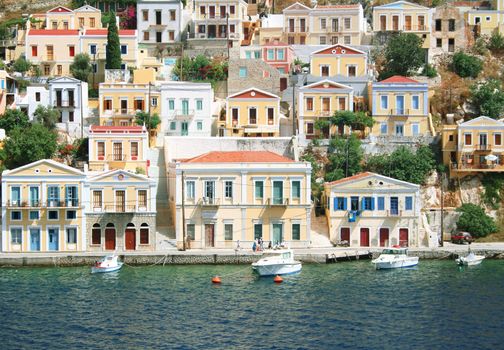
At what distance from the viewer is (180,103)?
8975 cm

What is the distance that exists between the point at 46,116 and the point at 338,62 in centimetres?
2353

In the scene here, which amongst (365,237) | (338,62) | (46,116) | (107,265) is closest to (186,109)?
(46,116)

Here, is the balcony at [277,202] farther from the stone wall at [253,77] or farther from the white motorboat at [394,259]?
the stone wall at [253,77]

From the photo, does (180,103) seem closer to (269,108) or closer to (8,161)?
(269,108)

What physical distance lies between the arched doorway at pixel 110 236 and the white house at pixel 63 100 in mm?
16685

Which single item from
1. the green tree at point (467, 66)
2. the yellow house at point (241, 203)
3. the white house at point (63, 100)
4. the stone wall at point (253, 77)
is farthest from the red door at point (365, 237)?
the green tree at point (467, 66)

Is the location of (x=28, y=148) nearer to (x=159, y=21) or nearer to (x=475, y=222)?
(x=159, y=21)

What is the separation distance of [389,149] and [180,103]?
52.8ft

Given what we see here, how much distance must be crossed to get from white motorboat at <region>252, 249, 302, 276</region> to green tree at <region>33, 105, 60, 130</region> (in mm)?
24849

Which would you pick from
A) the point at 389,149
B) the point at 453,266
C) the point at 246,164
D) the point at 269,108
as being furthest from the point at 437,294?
the point at 269,108

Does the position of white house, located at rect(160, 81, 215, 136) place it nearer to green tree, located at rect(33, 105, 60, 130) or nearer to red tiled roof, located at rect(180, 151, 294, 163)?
green tree, located at rect(33, 105, 60, 130)

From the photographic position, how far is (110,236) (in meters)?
Answer: 74.4

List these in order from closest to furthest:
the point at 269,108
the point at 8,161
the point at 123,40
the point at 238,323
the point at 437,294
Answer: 1. the point at 238,323
2. the point at 437,294
3. the point at 8,161
4. the point at 269,108
5. the point at 123,40

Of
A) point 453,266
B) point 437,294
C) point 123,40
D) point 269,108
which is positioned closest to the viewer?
point 437,294
